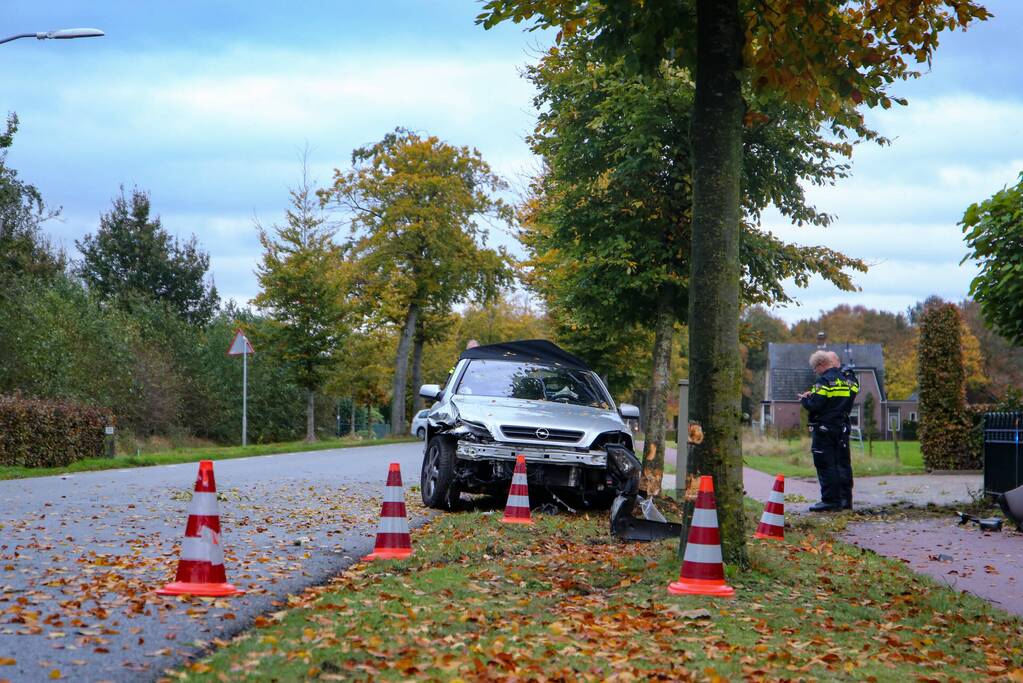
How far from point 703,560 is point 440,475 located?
494cm

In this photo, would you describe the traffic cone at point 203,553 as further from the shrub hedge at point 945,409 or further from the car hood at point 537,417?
the shrub hedge at point 945,409

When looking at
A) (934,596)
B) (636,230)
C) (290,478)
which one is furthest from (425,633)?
(290,478)

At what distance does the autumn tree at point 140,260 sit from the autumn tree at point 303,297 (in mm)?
19167

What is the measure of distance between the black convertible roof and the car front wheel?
194 cm

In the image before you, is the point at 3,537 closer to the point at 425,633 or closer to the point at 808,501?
the point at 425,633

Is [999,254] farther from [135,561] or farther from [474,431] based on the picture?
[135,561]

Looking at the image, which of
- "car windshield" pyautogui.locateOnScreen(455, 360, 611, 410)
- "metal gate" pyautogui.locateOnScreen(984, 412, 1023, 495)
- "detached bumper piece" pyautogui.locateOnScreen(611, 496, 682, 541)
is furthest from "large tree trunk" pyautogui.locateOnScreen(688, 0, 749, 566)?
"metal gate" pyautogui.locateOnScreen(984, 412, 1023, 495)

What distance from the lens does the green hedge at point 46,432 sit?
1908cm

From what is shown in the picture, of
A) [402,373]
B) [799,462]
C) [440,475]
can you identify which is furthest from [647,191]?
[402,373]

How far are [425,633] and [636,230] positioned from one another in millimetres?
10119

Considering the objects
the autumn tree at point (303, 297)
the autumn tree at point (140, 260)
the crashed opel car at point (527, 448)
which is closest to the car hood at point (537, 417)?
the crashed opel car at point (527, 448)

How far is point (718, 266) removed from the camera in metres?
7.85

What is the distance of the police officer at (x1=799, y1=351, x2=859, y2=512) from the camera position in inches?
538

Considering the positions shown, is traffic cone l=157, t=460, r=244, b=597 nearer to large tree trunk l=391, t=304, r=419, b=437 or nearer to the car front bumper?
the car front bumper
